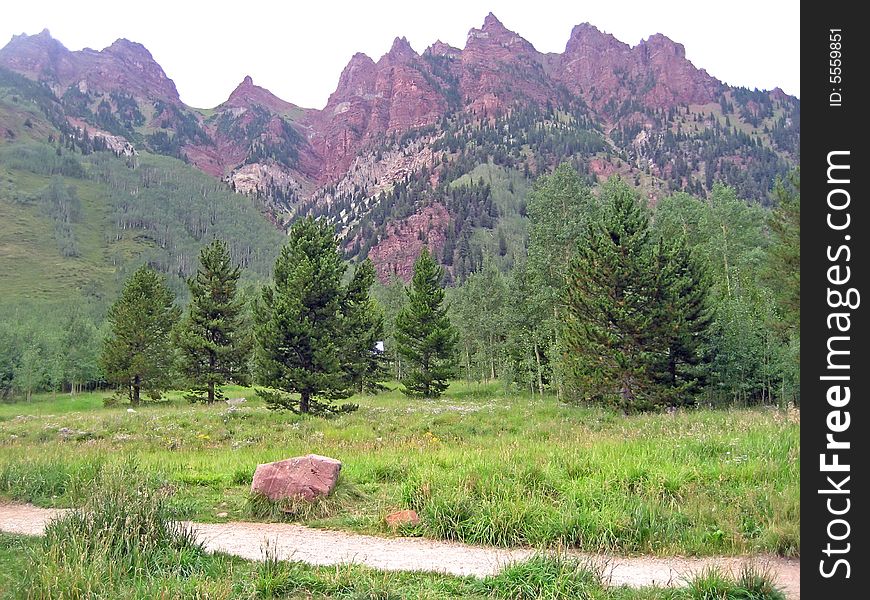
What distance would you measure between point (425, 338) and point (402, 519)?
35541 millimetres

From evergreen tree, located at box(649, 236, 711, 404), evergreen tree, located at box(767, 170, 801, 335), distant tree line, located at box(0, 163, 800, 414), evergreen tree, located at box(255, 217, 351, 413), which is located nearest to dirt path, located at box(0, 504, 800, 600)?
evergreen tree, located at box(255, 217, 351, 413)

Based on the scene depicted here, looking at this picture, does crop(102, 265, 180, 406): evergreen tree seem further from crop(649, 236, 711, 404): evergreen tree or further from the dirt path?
the dirt path

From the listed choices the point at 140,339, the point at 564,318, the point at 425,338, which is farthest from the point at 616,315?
the point at 140,339

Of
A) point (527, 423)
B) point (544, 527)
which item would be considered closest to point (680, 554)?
point (544, 527)

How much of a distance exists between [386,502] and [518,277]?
32273 mm

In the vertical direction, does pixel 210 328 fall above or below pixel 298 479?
above

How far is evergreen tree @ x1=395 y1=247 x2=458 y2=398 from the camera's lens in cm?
4372

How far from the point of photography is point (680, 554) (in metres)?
6.91

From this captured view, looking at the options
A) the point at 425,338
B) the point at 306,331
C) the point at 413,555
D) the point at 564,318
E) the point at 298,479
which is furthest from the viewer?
the point at 425,338

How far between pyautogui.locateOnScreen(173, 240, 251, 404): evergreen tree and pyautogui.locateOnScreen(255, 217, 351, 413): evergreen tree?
12530 millimetres

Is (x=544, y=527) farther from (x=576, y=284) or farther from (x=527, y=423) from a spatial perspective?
(x=576, y=284)
